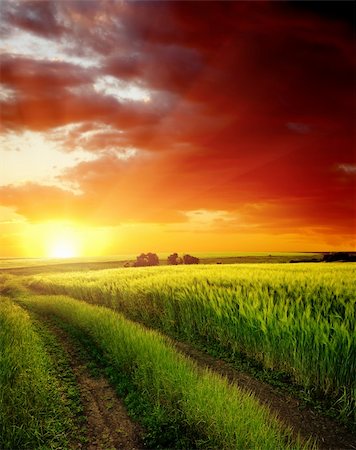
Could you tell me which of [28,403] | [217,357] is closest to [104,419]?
[28,403]

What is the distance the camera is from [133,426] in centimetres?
581

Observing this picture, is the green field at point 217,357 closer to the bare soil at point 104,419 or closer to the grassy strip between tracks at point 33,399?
the grassy strip between tracks at point 33,399

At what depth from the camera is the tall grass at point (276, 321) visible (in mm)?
6961

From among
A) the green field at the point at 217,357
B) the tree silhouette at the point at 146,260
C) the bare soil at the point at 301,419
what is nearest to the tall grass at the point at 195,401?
the green field at the point at 217,357

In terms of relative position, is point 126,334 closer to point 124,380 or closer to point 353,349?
point 124,380

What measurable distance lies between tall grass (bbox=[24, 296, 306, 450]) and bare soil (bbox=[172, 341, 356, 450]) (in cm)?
48

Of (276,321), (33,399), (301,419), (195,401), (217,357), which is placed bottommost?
(301,419)

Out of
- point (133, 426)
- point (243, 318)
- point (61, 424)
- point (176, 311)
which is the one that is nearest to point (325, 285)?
point (243, 318)

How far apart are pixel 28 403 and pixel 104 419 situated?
1287 millimetres

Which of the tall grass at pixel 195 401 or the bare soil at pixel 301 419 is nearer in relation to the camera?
the tall grass at pixel 195 401

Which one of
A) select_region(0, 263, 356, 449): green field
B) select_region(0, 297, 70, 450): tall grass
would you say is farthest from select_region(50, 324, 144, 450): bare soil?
select_region(0, 297, 70, 450): tall grass

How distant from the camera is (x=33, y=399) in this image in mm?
6285

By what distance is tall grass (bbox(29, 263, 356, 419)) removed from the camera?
6.96m

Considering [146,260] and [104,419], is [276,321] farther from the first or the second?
[146,260]
